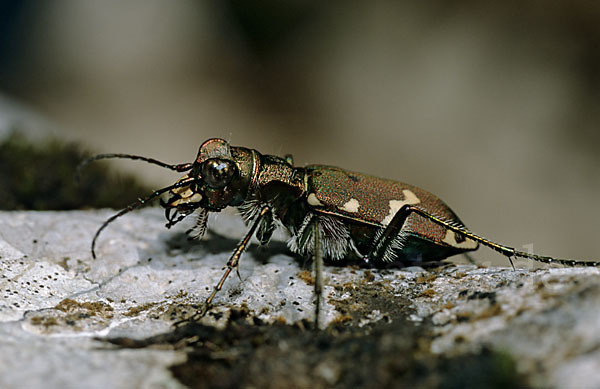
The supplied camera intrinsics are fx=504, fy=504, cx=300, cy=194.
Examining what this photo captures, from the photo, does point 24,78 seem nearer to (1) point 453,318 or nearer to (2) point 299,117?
(2) point 299,117

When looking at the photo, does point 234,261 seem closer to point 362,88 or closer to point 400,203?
point 400,203

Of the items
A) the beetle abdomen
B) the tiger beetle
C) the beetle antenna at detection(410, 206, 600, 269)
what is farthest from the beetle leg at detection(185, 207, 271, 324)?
the beetle antenna at detection(410, 206, 600, 269)

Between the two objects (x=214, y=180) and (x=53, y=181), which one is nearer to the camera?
(x=214, y=180)

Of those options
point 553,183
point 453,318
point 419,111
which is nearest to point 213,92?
point 419,111

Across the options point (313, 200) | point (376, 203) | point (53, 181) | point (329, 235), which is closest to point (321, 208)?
point (313, 200)

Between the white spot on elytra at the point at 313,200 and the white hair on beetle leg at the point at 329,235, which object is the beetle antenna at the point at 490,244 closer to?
the white hair on beetle leg at the point at 329,235

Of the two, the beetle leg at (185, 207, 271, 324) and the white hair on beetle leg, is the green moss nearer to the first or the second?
the beetle leg at (185, 207, 271, 324)

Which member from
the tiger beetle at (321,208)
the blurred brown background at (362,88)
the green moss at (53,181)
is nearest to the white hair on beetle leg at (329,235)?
the tiger beetle at (321,208)
